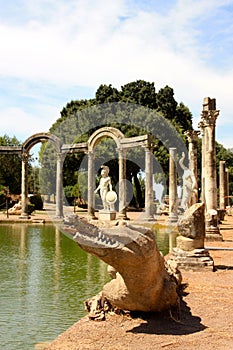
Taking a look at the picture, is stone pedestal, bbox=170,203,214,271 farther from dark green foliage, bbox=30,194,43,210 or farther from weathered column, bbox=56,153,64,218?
dark green foliage, bbox=30,194,43,210

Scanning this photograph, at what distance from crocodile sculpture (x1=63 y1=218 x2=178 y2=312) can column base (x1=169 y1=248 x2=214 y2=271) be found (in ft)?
12.4

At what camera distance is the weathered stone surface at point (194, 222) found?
10.1 m

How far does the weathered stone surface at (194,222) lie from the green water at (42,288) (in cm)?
211

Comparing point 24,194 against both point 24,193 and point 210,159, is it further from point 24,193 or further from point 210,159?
point 210,159

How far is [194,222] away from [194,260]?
2.82ft

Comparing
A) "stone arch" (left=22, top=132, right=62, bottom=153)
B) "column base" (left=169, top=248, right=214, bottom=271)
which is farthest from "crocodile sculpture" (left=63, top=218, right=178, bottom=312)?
"stone arch" (left=22, top=132, right=62, bottom=153)

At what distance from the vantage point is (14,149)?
2991 centimetres

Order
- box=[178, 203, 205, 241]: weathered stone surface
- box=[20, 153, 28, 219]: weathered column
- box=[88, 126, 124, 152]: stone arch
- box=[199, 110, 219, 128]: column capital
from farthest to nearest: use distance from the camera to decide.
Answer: box=[20, 153, 28, 219]: weathered column, box=[88, 126, 124, 152]: stone arch, box=[199, 110, 219, 128]: column capital, box=[178, 203, 205, 241]: weathered stone surface

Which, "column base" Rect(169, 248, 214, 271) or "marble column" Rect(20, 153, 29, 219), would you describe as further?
"marble column" Rect(20, 153, 29, 219)

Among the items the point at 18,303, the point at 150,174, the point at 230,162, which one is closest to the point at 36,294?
the point at 18,303

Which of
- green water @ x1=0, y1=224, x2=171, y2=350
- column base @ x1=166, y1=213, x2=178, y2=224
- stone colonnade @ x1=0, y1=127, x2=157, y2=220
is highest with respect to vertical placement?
stone colonnade @ x1=0, y1=127, x2=157, y2=220

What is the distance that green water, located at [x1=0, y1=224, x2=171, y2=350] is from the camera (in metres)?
6.61

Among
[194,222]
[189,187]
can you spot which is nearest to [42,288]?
[194,222]

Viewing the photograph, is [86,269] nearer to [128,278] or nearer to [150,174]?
[128,278]
